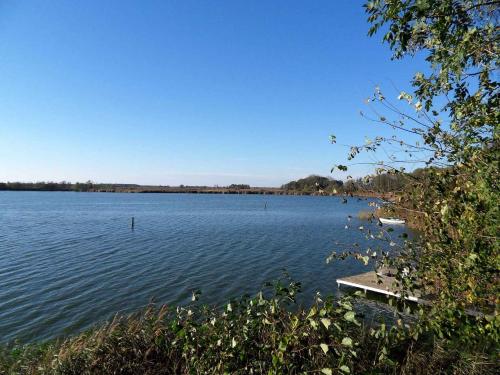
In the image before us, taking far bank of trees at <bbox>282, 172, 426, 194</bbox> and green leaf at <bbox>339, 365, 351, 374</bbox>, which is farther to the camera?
far bank of trees at <bbox>282, 172, 426, 194</bbox>

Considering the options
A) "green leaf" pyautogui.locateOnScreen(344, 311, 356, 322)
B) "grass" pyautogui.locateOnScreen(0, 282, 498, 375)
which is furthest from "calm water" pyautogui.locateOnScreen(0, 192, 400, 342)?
"green leaf" pyautogui.locateOnScreen(344, 311, 356, 322)

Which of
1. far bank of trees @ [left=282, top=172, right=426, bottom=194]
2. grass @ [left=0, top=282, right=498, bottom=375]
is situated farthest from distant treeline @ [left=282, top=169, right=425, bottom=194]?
grass @ [left=0, top=282, right=498, bottom=375]

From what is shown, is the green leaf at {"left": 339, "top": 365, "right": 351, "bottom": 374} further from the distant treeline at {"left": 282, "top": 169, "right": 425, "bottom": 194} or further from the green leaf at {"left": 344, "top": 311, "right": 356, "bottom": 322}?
the distant treeline at {"left": 282, "top": 169, "right": 425, "bottom": 194}

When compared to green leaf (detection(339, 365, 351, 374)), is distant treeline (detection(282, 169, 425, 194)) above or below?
above

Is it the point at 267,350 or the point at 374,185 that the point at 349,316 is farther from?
the point at 374,185

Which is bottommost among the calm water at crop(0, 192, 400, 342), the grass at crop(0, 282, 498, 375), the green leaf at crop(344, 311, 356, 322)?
the calm water at crop(0, 192, 400, 342)

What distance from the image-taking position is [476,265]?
4539 millimetres

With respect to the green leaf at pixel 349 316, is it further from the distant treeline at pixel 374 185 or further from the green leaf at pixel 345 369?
the distant treeline at pixel 374 185

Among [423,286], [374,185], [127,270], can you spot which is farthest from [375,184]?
[127,270]

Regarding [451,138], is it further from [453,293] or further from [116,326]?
[116,326]

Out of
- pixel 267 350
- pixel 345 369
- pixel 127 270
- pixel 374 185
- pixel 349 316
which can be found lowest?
pixel 127 270

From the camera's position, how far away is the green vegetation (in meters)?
4.21

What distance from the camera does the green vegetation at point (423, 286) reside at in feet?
13.8

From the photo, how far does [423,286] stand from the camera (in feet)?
18.0
